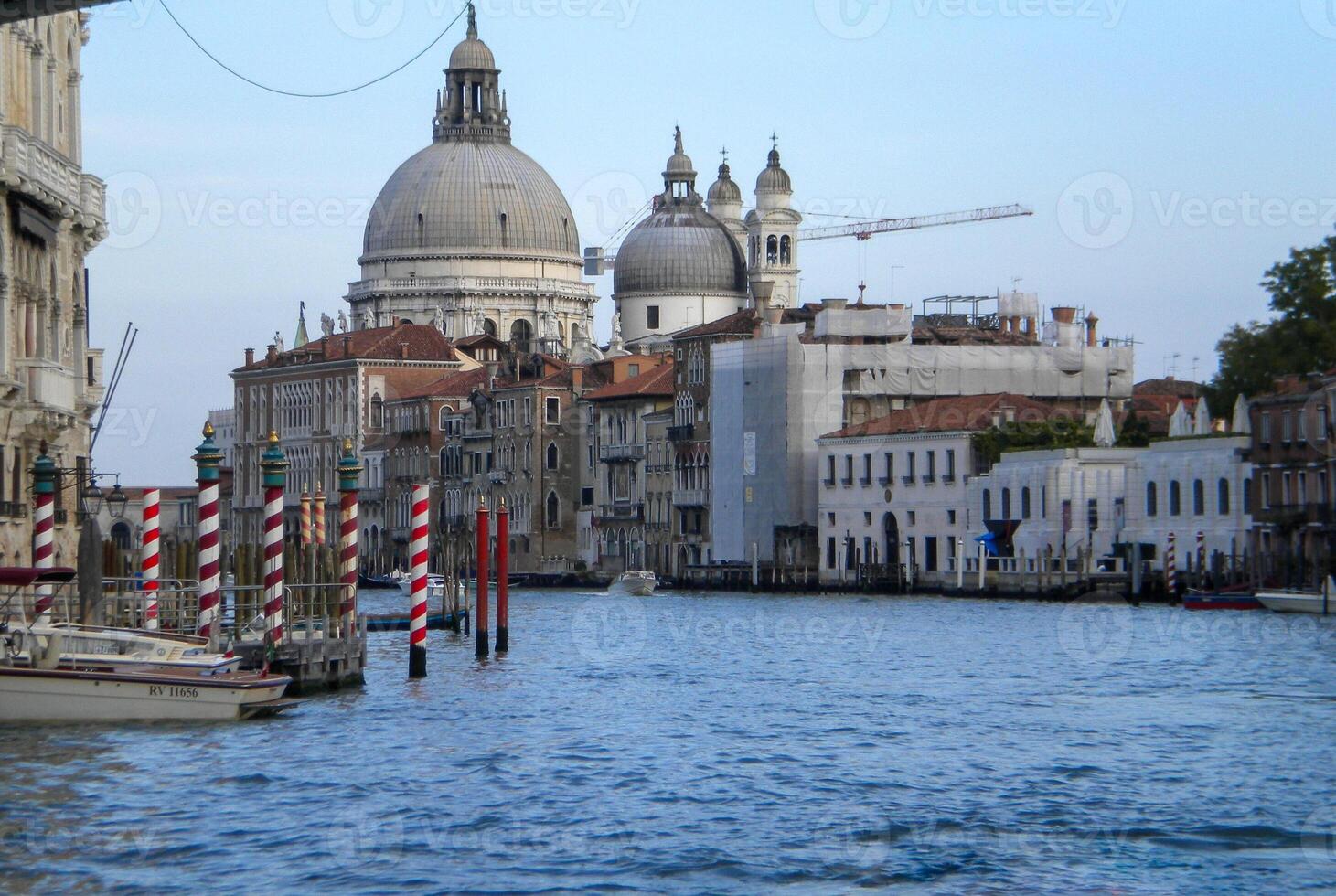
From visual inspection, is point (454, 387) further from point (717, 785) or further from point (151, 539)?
point (717, 785)

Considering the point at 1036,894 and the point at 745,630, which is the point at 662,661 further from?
Answer: the point at 1036,894

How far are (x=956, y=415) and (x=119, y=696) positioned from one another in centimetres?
4716

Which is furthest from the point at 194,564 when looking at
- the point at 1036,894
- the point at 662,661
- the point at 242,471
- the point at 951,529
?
the point at 242,471

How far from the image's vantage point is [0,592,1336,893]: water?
655 inches

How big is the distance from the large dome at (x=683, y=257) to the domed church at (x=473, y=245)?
5279 mm

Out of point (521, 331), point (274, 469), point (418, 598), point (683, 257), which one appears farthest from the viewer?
point (521, 331)

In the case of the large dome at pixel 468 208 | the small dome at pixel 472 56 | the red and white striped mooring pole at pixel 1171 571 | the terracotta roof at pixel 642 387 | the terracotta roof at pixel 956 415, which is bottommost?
the red and white striped mooring pole at pixel 1171 571

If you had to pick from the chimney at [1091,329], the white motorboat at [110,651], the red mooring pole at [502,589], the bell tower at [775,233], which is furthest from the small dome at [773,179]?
the white motorboat at [110,651]

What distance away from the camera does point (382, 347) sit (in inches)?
4122

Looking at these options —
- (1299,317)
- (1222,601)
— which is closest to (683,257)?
(1299,317)

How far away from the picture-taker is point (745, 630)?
4575 centimetres

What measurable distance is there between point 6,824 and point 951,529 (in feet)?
166

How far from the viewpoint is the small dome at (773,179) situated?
10581cm

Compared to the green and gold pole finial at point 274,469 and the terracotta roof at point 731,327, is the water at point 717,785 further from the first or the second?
the terracotta roof at point 731,327
